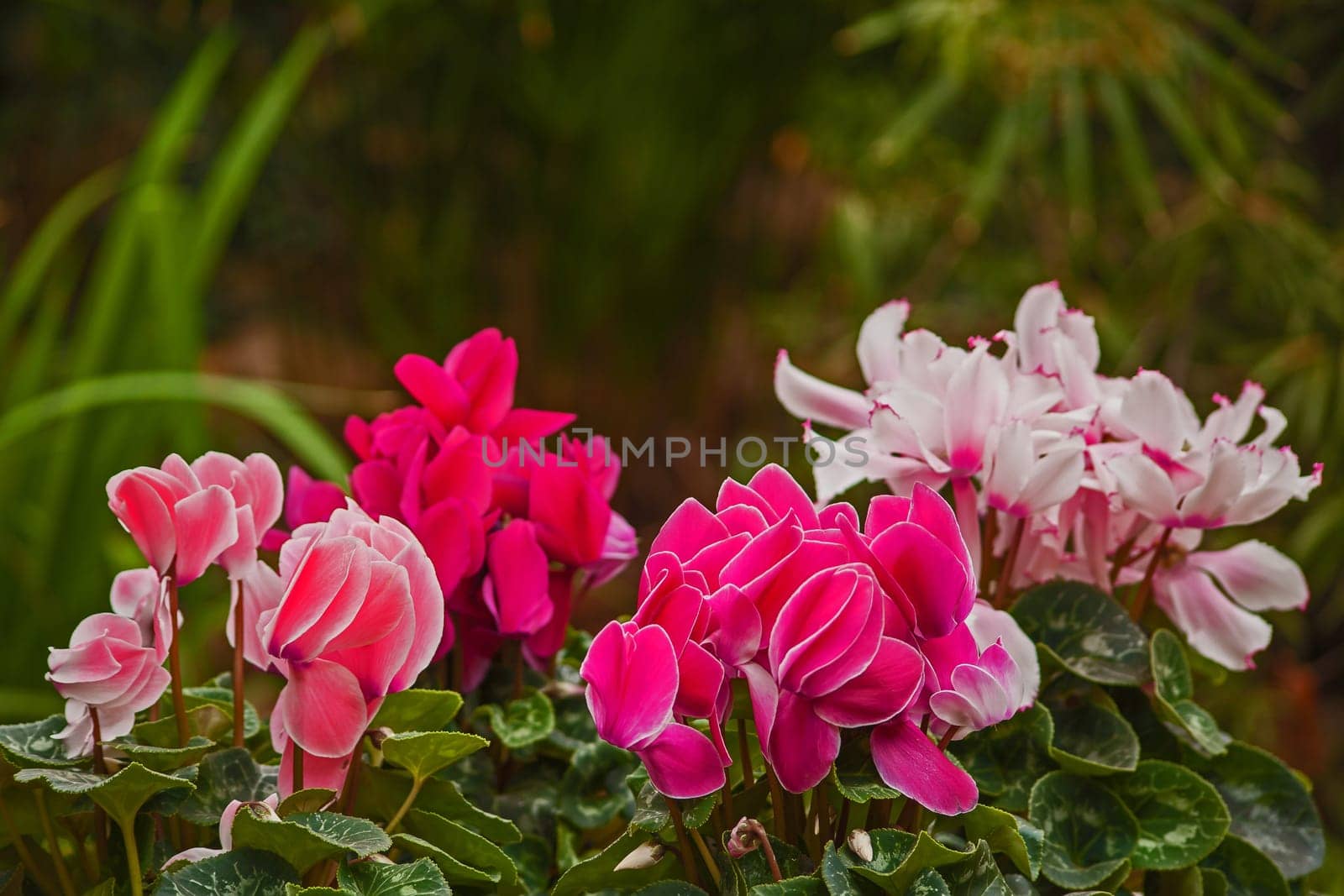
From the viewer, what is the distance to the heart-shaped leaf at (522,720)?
1.29 ft

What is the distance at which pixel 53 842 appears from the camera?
0.33 m

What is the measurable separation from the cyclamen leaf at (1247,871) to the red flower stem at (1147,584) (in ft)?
0.25

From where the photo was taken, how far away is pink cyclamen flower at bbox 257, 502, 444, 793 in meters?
0.29

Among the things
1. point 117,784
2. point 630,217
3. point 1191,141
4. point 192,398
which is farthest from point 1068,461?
point 630,217

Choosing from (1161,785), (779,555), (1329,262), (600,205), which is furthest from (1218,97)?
(779,555)

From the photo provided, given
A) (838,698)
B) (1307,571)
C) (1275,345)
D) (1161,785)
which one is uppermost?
(838,698)

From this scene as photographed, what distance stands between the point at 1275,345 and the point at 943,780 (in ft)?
4.36

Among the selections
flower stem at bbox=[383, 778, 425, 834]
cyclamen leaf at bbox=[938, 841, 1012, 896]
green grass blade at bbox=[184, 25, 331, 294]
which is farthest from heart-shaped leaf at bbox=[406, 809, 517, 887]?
green grass blade at bbox=[184, 25, 331, 294]

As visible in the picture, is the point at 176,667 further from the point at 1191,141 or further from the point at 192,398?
the point at 1191,141

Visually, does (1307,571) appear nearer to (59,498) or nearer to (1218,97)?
(1218,97)

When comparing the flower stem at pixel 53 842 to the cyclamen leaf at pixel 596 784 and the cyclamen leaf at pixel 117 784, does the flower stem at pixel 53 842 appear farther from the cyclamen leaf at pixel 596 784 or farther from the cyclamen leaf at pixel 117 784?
the cyclamen leaf at pixel 596 784

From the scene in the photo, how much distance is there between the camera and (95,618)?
33 centimetres

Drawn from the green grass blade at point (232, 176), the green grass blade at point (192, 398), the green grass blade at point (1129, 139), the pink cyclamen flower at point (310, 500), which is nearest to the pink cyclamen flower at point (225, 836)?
the pink cyclamen flower at point (310, 500)

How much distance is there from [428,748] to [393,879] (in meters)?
0.03
